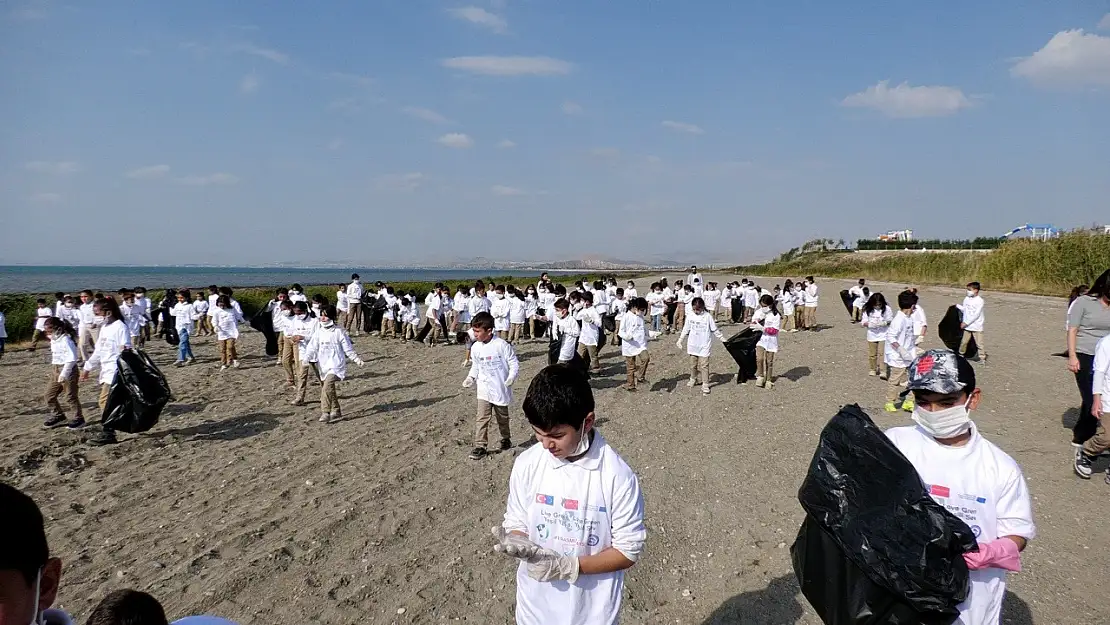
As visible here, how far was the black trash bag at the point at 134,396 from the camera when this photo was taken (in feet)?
25.8

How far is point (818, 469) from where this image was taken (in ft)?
8.15

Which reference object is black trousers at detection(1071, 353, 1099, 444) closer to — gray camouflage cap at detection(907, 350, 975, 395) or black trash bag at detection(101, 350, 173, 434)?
gray camouflage cap at detection(907, 350, 975, 395)

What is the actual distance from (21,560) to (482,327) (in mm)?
6476

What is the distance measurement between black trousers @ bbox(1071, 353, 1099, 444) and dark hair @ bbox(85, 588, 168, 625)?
8.34 m

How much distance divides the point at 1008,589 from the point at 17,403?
48.9ft

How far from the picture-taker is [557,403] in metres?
2.32

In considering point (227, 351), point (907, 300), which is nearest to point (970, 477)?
point (907, 300)

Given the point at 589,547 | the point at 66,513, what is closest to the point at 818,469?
the point at 589,547

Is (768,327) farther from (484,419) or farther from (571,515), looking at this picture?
(571,515)

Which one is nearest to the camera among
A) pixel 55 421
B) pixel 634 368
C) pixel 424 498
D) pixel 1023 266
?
pixel 424 498

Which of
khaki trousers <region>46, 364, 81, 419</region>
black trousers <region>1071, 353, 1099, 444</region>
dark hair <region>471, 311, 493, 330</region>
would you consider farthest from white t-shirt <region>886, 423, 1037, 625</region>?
khaki trousers <region>46, 364, 81, 419</region>

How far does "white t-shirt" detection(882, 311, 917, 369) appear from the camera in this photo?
997cm

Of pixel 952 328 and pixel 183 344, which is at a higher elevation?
pixel 952 328

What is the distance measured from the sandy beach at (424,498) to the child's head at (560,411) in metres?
2.61
